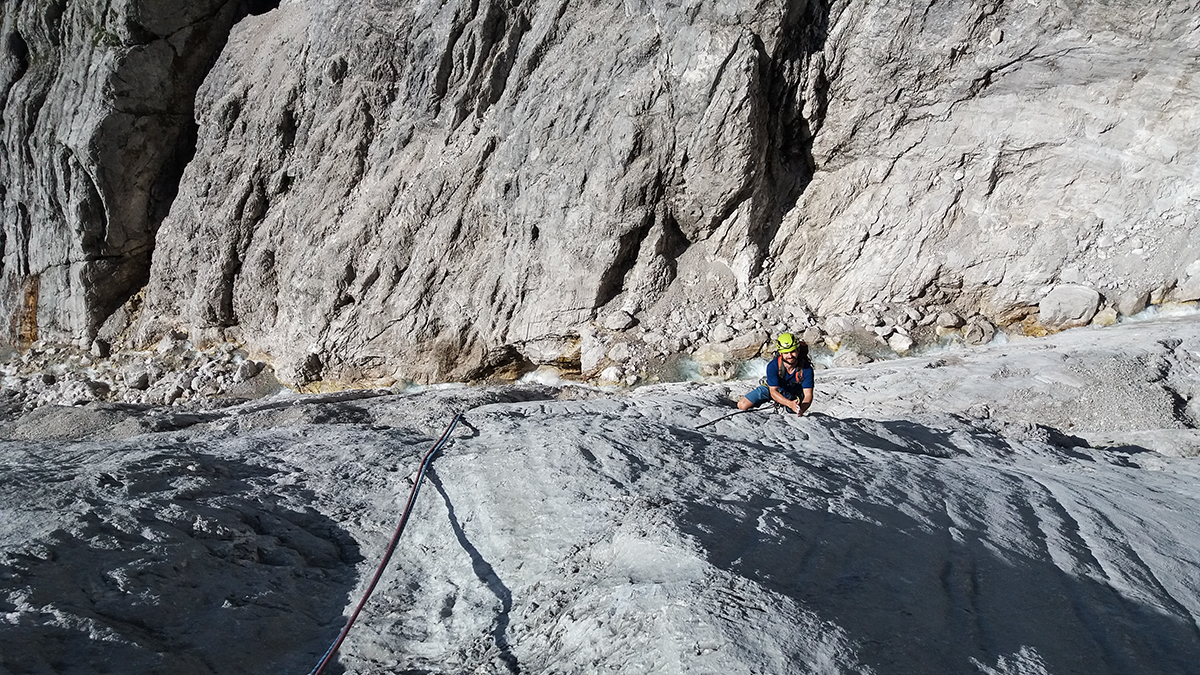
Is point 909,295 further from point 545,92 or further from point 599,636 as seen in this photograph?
point 599,636

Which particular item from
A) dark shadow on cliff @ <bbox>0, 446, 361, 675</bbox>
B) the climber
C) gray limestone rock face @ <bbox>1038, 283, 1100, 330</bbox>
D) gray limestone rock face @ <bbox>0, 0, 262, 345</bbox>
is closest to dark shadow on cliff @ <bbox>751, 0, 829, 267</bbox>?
gray limestone rock face @ <bbox>1038, 283, 1100, 330</bbox>

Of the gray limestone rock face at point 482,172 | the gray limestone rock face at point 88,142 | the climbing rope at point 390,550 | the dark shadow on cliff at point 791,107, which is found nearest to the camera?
the climbing rope at point 390,550

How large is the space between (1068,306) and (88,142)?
19933mm

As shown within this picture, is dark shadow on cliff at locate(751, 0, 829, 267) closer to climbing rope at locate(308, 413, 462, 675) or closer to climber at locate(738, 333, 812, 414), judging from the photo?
climber at locate(738, 333, 812, 414)

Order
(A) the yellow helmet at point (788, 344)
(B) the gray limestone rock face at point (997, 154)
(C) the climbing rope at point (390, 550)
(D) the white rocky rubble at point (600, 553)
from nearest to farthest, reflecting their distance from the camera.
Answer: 1. (D) the white rocky rubble at point (600, 553)
2. (C) the climbing rope at point (390, 550)
3. (A) the yellow helmet at point (788, 344)
4. (B) the gray limestone rock face at point (997, 154)

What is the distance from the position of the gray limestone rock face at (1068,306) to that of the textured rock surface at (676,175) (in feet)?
0.92

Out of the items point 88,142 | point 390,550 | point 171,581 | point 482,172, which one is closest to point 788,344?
point 390,550

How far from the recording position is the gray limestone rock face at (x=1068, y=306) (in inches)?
418

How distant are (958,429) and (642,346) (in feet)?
20.2

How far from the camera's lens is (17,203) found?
1688 centimetres

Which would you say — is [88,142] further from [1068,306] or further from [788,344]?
[1068,306]

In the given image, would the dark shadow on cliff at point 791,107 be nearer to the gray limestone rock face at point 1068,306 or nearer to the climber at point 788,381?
the gray limestone rock face at point 1068,306

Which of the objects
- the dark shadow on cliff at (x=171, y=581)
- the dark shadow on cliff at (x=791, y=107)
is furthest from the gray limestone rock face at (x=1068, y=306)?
the dark shadow on cliff at (x=171, y=581)

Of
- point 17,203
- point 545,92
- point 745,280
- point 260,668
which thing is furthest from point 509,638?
point 17,203
